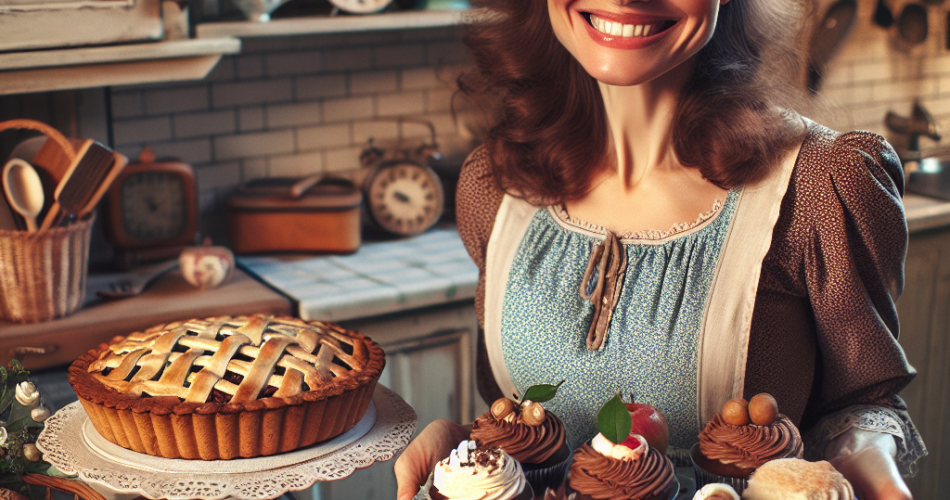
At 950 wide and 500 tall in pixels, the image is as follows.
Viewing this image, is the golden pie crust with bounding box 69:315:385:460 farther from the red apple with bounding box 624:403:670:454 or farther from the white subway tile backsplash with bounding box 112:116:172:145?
the white subway tile backsplash with bounding box 112:116:172:145

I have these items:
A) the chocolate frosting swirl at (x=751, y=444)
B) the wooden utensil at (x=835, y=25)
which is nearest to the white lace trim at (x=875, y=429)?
the chocolate frosting swirl at (x=751, y=444)

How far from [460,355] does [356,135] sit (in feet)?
2.96

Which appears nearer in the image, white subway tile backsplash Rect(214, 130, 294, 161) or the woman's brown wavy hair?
the woman's brown wavy hair

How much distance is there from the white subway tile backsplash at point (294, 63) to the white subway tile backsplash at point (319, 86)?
0.08ft

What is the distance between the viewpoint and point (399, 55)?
2900mm

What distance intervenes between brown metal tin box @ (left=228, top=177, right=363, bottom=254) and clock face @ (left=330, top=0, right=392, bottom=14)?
52cm

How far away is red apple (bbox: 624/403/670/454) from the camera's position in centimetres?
101

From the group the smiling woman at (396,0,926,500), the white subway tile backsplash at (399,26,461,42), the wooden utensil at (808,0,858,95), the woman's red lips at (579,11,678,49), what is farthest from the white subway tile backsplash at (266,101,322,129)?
the wooden utensil at (808,0,858,95)

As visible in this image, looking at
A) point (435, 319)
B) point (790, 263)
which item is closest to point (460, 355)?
point (435, 319)

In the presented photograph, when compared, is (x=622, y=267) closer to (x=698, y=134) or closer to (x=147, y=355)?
(x=698, y=134)

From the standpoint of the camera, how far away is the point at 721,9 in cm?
134

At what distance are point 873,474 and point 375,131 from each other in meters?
2.17

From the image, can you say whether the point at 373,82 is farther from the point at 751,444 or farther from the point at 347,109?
the point at 751,444

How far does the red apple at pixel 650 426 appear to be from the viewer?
101 centimetres
